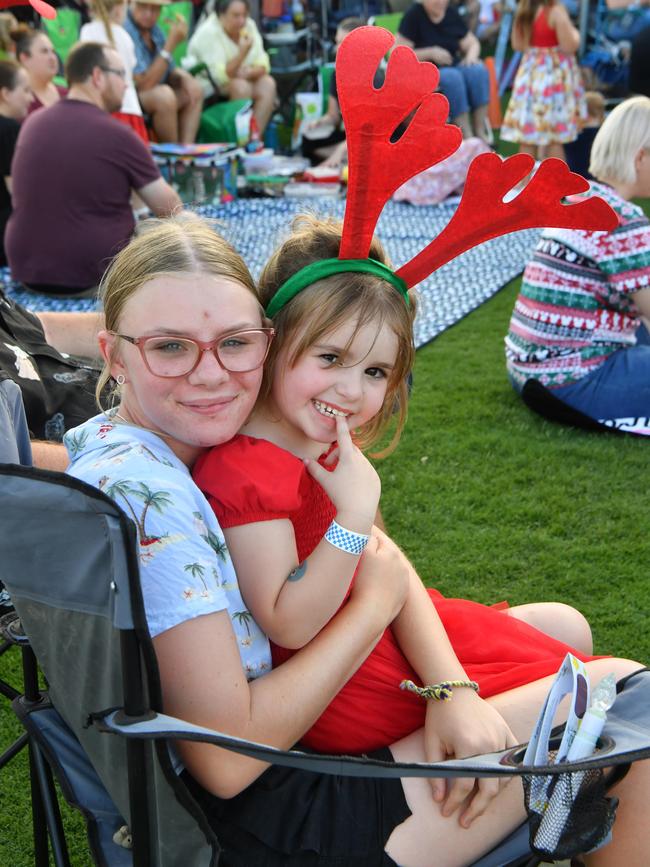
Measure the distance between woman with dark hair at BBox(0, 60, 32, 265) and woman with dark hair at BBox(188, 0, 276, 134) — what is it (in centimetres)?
311

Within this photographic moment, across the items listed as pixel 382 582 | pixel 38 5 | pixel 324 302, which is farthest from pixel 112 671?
pixel 38 5

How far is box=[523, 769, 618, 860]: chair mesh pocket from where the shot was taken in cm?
122

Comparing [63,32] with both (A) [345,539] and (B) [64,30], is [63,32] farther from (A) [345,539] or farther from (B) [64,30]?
(A) [345,539]

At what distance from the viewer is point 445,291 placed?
5.59 metres

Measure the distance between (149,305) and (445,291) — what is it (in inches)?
173

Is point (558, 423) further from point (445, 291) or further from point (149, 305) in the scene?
point (149, 305)

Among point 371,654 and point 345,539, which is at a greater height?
point 345,539

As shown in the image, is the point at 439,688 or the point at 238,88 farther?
the point at 238,88

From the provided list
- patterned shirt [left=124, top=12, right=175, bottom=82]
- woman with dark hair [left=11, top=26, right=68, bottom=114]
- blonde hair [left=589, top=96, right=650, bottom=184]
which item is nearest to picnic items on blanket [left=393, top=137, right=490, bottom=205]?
patterned shirt [left=124, top=12, right=175, bottom=82]

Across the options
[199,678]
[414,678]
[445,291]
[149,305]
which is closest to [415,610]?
[414,678]

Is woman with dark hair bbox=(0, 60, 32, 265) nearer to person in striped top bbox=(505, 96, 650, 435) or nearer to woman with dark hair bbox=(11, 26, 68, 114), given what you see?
woman with dark hair bbox=(11, 26, 68, 114)

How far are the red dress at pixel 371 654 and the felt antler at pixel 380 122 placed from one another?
1.31 feet

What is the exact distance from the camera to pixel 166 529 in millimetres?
1213

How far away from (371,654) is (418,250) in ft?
15.8
